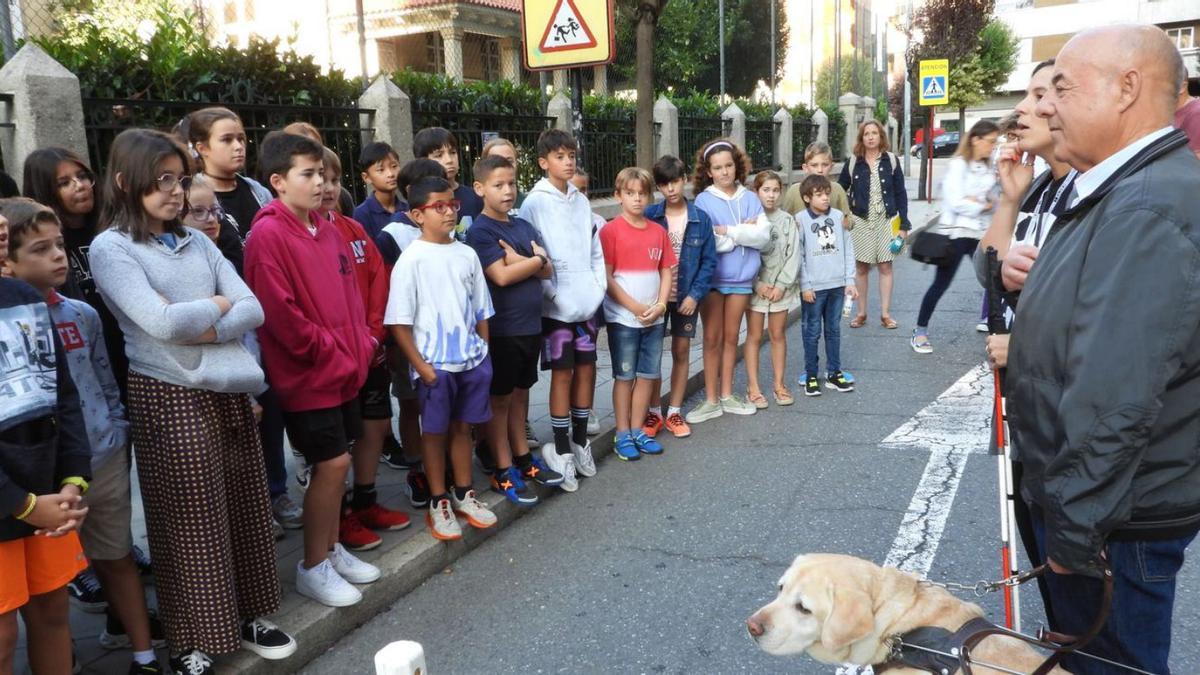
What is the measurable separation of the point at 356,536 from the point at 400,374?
39.7 inches

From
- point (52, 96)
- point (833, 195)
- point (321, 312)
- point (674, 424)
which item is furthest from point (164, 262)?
point (833, 195)

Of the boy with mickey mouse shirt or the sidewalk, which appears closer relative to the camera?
the sidewalk

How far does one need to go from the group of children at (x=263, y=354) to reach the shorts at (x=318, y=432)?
1 centimetres

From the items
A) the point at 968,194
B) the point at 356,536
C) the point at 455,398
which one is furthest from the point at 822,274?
the point at 356,536

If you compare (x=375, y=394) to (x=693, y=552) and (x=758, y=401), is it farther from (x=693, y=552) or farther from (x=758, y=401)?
(x=758, y=401)

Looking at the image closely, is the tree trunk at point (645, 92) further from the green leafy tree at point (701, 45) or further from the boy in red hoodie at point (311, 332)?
the green leafy tree at point (701, 45)

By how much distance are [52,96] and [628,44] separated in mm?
24178

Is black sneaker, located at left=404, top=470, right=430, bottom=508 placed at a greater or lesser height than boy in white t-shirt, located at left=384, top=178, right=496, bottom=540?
lesser

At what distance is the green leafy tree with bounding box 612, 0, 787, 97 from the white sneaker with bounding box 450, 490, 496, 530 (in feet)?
78.3

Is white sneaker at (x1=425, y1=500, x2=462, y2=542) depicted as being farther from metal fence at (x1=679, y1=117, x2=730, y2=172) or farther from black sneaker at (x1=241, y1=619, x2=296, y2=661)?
metal fence at (x1=679, y1=117, x2=730, y2=172)

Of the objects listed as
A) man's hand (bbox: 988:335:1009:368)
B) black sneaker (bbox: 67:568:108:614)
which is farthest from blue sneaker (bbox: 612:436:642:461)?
man's hand (bbox: 988:335:1009:368)

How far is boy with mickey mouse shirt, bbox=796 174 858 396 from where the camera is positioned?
6688 millimetres

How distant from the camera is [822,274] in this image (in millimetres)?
6691

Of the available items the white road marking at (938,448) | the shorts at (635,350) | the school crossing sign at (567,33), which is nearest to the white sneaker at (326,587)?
the white road marking at (938,448)
